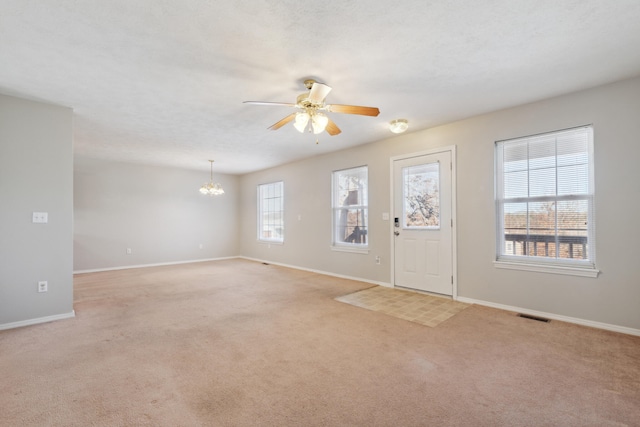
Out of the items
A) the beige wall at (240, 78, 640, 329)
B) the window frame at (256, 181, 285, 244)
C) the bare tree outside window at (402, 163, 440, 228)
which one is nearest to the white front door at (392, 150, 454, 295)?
the bare tree outside window at (402, 163, 440, 228)

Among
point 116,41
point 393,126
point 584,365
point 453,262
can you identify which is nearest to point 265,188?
point 393,126

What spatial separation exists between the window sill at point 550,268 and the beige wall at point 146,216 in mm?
7034

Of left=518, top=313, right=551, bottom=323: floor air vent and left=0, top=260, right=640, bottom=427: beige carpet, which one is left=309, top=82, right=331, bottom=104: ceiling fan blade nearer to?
left=0, top=260, right=640, bottom=427: beige carpet

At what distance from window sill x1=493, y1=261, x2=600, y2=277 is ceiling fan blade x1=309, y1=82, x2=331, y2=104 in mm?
3014

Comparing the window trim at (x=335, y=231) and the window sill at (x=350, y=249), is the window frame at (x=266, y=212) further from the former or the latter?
the window sill at (x=350, y=249)

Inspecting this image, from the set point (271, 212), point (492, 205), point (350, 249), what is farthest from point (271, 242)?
point (492, 205)

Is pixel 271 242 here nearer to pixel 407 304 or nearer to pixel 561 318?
pixel 407 304

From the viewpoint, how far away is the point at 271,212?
7832 millimetres

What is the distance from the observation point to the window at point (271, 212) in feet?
24.6

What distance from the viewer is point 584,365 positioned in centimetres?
231

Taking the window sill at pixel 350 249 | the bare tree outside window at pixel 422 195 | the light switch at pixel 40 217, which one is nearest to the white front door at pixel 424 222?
the bare tree outside window at pixel 422 195

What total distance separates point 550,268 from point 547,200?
786mm

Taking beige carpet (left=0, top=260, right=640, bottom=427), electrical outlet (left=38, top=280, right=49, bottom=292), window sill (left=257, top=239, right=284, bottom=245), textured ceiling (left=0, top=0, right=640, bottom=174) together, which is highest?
textured ceiling (left=0, top=0, right=640, bottom=174)

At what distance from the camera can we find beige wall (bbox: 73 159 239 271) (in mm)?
6461
